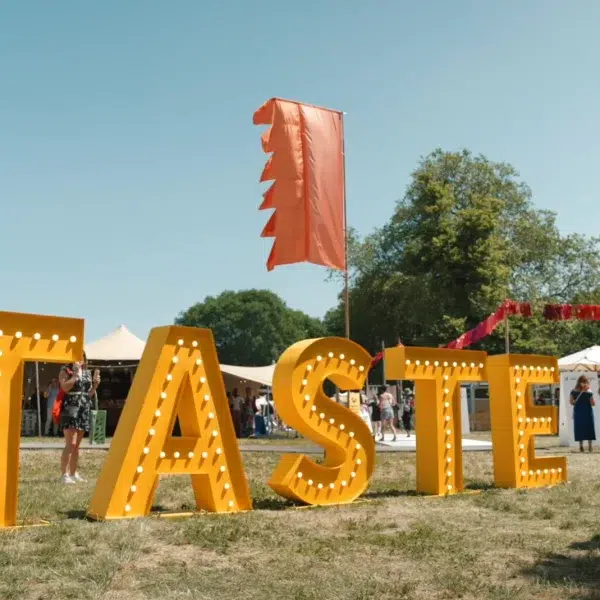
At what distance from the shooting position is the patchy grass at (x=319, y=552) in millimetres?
5074

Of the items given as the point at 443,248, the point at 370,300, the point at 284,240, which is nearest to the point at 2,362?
the point at 284,240

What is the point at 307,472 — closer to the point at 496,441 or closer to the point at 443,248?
the point at 496,441

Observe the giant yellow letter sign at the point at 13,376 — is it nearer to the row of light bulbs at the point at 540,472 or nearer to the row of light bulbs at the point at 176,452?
the row of light bulbs at the point at 176,452

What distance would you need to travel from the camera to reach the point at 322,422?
28.4 ft

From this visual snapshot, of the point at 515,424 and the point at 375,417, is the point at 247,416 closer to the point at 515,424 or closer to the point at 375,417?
the point at 375,417

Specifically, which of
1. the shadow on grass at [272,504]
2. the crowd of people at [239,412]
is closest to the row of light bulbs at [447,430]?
the shadow on grass at [272,504]

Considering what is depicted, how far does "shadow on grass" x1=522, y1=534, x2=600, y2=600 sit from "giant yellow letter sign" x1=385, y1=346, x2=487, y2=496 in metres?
3.30

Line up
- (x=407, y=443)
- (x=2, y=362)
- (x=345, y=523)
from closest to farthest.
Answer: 1. (x=2, y=362)
2. (x=345, y=523)
3. (x=407, y=443)

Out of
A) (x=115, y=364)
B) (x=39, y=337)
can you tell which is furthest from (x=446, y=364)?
(x=115, y=364)

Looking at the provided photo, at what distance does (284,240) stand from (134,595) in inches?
291

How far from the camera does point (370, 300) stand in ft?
156

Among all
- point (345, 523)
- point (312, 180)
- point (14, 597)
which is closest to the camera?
point (14, 597)

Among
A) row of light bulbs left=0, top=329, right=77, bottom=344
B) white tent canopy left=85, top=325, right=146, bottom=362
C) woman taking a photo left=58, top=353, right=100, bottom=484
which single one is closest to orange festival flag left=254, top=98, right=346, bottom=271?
woman taking a photo left=58, top=353, right=100, bottom=484

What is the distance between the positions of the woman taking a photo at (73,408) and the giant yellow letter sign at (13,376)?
8.83 ft
